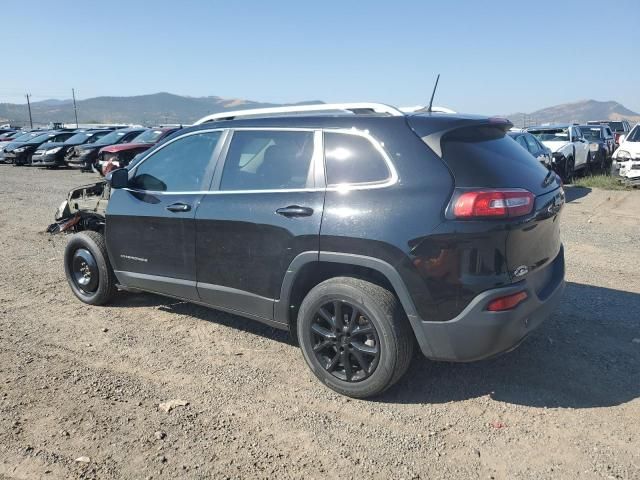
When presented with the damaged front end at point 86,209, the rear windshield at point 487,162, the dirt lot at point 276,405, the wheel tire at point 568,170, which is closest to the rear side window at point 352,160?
the rear windshield at point 487,162

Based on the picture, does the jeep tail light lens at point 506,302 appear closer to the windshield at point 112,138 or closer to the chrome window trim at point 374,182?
the chrome window trim at point 374,182

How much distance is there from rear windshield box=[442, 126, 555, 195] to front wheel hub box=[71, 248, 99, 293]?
Result: 360 centimetres

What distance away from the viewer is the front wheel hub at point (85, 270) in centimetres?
516

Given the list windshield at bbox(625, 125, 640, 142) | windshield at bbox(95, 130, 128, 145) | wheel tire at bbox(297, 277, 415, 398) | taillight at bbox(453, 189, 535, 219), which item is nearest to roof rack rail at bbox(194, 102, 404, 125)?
taillight at bbox(453, 189, 535, 219)

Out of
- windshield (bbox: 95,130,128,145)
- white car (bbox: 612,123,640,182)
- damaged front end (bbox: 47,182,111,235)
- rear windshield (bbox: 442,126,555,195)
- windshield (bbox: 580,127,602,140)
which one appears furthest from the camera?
windshield (bbox: 95,130,128,145)

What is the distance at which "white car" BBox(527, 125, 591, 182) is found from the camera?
14.9m

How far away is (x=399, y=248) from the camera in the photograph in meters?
3.08

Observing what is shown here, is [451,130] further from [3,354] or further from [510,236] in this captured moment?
[3,354]

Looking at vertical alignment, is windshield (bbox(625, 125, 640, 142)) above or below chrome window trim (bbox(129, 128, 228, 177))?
below

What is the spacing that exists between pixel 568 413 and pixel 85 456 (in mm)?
2776

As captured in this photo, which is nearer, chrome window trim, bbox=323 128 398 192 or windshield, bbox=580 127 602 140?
chrome window trim, bbox=323 128 398 192

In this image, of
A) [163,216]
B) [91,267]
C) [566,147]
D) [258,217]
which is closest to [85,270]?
[91,267]

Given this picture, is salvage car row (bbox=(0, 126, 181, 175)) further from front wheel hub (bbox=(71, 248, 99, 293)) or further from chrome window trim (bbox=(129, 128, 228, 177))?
chrome window trim (bbox=(129, 128, 228, 177))

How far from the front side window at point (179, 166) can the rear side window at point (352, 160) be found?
112 centimetres
